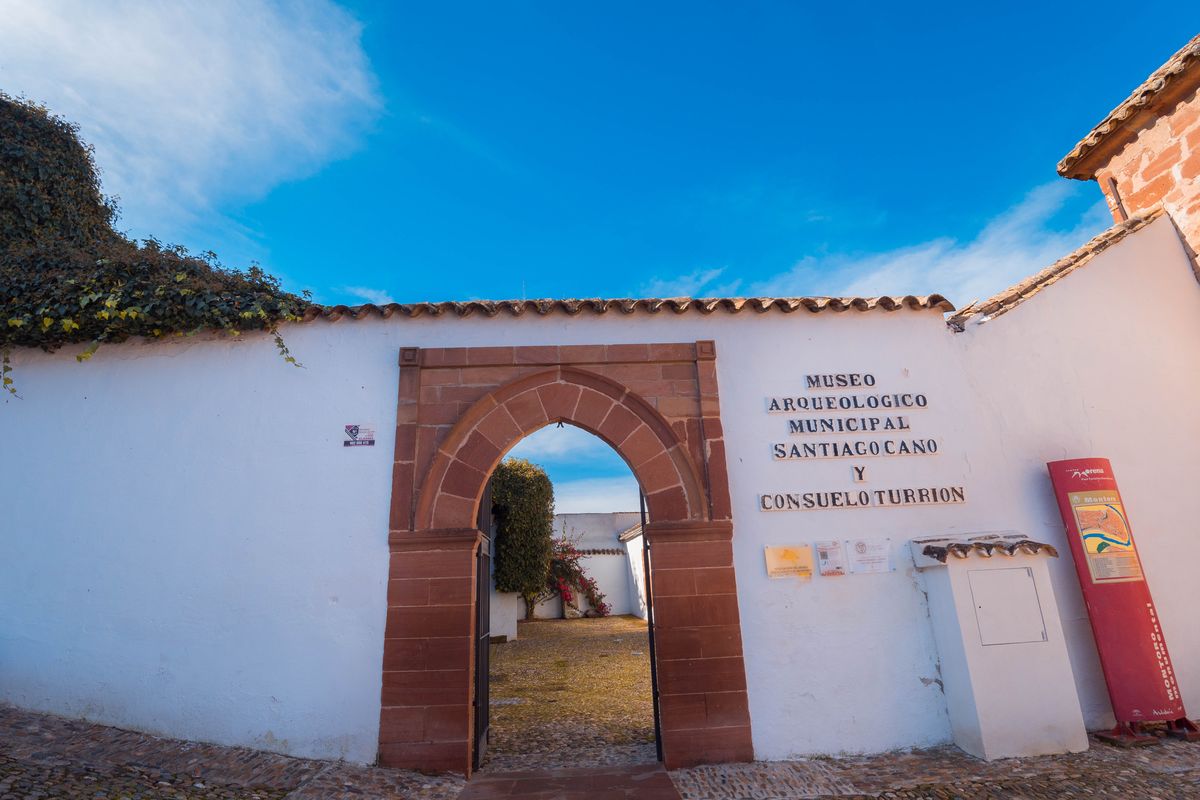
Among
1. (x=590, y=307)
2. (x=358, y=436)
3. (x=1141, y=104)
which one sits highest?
(x=1141, y=104)

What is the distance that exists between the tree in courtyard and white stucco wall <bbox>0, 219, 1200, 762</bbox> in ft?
32.2

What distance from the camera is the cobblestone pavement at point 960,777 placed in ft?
12.2

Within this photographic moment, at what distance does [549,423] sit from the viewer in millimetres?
5129

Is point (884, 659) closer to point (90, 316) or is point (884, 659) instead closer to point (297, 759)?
point (297, 759)

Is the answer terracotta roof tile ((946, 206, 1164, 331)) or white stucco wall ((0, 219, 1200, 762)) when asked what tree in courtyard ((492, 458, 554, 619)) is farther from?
terracotta roof tile ((946, 206, 1164, 331))

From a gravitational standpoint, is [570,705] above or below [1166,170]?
below

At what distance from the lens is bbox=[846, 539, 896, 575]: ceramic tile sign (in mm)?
4828

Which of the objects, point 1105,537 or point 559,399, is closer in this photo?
point 1105,537

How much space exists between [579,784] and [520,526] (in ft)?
35.8

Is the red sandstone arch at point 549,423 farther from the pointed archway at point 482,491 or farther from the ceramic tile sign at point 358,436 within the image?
the ceramic tile sign at point 358,436

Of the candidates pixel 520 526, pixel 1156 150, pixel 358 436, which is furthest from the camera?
pixel 520 526

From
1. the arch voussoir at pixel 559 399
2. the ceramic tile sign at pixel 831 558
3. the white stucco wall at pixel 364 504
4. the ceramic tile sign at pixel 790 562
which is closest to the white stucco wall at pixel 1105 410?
the white stucco wall at pixel 364 504

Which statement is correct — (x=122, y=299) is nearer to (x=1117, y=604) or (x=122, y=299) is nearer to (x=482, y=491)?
(x=482, y=491)

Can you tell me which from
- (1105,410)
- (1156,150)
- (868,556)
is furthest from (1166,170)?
(868,556)
